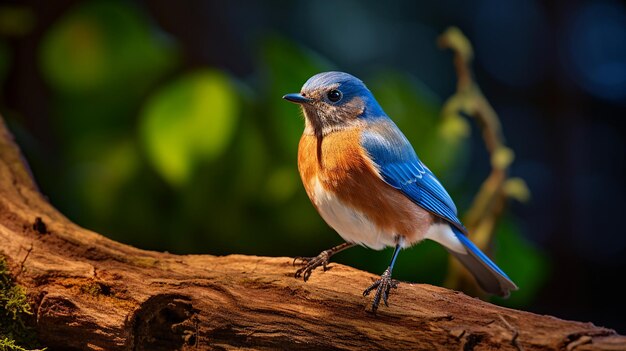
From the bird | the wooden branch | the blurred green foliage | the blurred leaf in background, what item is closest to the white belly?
the bird

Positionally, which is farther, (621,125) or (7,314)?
(621,125)

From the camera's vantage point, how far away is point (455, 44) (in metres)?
2.65

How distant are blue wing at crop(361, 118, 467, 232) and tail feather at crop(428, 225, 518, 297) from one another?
6cm

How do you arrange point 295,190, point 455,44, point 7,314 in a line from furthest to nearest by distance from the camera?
point 295,190 → point 455,44 → point 7,314

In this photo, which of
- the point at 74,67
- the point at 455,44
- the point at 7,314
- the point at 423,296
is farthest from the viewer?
the point at 74,67

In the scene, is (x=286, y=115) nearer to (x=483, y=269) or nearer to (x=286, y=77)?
(x=286, y=77)

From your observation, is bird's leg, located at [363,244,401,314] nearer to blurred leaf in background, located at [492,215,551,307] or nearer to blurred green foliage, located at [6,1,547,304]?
blurred green foliage, located at [6,1,547,304]

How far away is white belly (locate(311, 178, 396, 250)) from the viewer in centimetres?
217

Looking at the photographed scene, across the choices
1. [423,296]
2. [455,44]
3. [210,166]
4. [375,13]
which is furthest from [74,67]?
[423,296]

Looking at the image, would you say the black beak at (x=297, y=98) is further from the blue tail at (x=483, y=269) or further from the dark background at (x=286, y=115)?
the dark background at (x=286, y=115)

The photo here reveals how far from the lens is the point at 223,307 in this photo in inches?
78.8

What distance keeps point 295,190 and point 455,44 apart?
1.02m

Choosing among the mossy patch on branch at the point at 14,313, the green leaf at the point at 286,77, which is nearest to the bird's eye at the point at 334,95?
the green leaf at the point at 286,77

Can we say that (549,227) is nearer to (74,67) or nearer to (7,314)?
(74,67)
